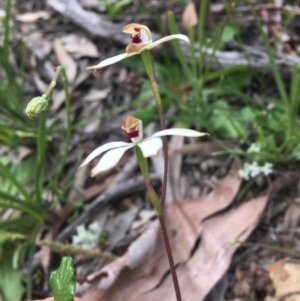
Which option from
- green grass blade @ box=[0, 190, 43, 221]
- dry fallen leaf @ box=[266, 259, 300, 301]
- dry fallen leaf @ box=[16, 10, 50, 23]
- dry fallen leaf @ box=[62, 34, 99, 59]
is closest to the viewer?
dry fallen leaf @ box=[266, 259, 300, 301]

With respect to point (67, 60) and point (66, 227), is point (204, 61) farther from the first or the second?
point (66, 227)

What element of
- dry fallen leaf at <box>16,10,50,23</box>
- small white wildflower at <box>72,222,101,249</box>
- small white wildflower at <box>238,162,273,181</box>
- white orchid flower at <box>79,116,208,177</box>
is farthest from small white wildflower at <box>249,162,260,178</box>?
dry fallen leaf at <box>16,10,50,23</box>

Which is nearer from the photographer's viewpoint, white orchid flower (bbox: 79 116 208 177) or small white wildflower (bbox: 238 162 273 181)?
white orchid flower (bbox: 79 116 208 177)

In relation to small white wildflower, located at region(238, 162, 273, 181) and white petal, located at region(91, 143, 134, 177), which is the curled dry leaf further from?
white petal, located at region(91, 143, 134, 177)

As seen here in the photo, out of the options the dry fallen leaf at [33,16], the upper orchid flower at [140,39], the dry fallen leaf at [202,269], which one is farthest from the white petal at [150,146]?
the dry fallen leaf at [33,16]

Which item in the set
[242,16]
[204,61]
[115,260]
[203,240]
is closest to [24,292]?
[115,260]

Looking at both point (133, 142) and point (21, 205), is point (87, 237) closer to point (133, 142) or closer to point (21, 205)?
point (21, 205)

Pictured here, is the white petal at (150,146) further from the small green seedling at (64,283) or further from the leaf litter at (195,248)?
the leaf litter at (195,248)

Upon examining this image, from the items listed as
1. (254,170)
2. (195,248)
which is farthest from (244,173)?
(195,248)
